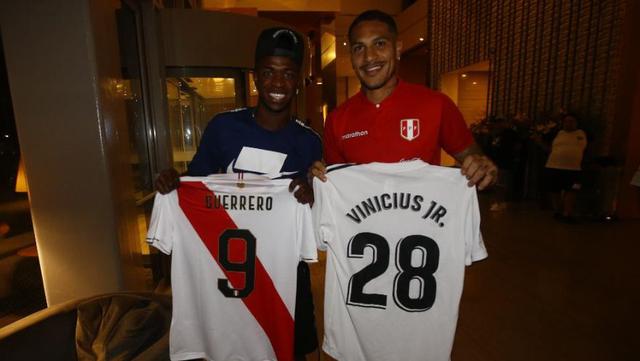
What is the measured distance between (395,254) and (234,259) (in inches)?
31.6

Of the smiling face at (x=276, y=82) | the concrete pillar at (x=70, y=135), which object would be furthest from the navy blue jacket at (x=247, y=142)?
the concrete pillar at (x=70, y=135)

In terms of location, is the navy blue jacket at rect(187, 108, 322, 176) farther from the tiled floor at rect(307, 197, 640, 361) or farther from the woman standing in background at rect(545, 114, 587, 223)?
the woman standing in background at rect(545, 114, 587, 223)

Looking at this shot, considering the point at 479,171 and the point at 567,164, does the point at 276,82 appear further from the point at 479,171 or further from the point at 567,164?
the point at 567,164

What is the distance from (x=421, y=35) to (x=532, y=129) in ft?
25.4

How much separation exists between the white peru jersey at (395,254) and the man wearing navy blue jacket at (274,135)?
283 millimetres

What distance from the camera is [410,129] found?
5.72 ft

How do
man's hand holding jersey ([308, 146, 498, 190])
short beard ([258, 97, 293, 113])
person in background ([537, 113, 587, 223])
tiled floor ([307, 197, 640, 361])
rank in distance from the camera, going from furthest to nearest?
person in background ([537, 113, 587, 223])
tiled floor ([307, 197, 640, 361])
short beard ([258, 97, 293, 113])
man's hand holding jersey ([308, 146, 498, 190])

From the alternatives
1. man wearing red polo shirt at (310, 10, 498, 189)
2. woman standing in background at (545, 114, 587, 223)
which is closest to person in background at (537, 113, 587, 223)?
woman standing in background at (545, 114, 587, 223)

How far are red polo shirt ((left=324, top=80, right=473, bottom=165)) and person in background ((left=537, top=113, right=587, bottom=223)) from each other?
5464 millimetres

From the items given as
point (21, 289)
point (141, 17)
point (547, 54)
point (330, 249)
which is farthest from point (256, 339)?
point (547, 54)

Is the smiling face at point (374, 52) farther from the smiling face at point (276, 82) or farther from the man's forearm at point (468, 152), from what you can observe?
the man's forearm at point (468, 152)

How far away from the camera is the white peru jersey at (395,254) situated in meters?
1.60

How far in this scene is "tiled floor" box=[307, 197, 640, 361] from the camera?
8.70ft

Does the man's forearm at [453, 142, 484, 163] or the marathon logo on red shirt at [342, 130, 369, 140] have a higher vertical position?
the marathon logo on red shirt at [342, 130, 369, 140]
